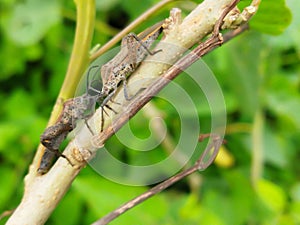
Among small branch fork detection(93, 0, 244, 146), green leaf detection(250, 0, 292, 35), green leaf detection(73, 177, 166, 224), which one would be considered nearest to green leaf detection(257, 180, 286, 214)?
green leaf detection(73, 177, 166, 224)

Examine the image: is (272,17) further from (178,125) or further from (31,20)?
(31,20)

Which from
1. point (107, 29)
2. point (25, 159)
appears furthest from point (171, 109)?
point (25, 159)

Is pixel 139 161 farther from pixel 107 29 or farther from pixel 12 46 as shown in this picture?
pixel 12 46

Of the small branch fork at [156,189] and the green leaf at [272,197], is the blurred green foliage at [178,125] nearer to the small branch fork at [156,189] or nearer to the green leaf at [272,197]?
the green leaf at [272,197]

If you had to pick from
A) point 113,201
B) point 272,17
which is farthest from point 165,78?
point 113,201

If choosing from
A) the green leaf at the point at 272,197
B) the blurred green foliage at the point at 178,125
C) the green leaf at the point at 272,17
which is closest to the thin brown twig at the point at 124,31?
the green leaf at the point at 272,17
